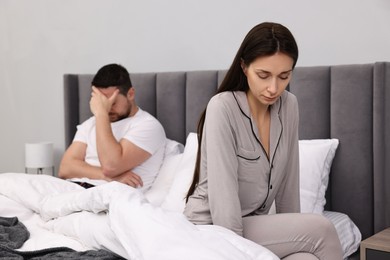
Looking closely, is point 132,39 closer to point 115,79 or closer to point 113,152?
point 115,79

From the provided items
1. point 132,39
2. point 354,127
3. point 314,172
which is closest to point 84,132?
point 132,39

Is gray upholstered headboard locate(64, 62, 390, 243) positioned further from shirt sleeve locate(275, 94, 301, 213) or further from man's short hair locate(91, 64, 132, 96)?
man's short hair locate(91, 64, 132, 96)

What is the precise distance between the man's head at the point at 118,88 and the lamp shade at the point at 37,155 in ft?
2.82

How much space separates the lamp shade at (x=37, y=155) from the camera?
393 centimetres

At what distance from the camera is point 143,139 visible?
10.3 feet

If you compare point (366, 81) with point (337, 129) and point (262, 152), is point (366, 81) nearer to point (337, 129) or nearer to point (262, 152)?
point (337, 129)

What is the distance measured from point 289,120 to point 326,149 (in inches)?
29.4

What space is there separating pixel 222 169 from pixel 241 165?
107 mm

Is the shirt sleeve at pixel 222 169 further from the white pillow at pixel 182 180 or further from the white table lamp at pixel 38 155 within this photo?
the white table lamp at pixel 38 155

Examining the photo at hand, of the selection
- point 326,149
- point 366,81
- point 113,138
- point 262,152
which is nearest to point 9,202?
point 113,138

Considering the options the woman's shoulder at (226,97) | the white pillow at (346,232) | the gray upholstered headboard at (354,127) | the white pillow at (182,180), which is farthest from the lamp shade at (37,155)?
the woman's shoulder at (226,97)

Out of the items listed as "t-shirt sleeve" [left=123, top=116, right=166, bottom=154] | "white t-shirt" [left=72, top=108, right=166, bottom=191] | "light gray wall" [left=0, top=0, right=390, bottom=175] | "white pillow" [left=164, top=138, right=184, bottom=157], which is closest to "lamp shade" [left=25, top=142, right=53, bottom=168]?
"light gray wall" [left=0, top=0, right=390, bottom=175]

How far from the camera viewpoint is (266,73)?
1.91m

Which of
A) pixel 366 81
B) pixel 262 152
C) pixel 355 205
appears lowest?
pixel 355 205
